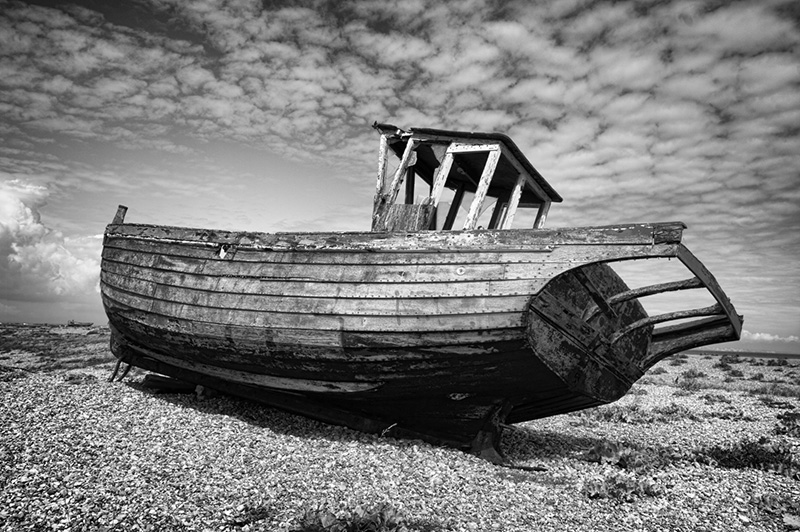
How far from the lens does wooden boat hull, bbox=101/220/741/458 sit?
236 inches

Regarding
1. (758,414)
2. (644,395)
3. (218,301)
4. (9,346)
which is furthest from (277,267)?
(9,346)

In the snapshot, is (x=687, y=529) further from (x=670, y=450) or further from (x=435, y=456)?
(x=670, y=450)

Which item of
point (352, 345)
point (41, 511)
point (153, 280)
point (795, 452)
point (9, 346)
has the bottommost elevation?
point (9, 346)

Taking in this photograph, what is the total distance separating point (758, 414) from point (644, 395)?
4507 millimetres

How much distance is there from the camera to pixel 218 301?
26.4 ft

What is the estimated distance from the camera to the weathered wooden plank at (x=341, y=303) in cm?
599

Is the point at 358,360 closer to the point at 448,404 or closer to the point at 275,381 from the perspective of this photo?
the point at 448,404

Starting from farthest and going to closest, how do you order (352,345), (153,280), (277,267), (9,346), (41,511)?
(9,346)
(153,280)
(277,267)
(352,345)
(41,511)

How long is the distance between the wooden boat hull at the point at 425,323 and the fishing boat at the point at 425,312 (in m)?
0.02

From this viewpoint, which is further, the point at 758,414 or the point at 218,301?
the point at 758,414

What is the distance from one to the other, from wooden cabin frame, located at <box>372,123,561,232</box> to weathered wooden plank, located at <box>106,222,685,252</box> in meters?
1.02

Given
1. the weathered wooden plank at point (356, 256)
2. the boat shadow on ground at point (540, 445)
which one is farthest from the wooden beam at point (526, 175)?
the boat shadow on ground at point (540, 445)

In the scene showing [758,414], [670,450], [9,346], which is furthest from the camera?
[9,346]

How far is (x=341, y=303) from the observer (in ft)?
22.3
